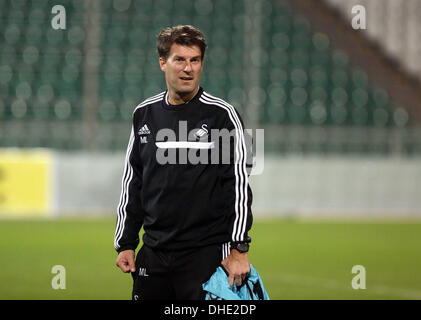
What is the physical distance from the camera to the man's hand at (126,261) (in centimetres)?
470

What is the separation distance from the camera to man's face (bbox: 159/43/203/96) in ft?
14.5

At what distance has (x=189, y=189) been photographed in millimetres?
4387

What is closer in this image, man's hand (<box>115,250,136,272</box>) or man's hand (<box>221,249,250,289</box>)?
man's hand (<box>221,249,250,289</box>)

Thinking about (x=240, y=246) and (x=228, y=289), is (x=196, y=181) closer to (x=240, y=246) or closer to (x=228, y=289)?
(x=240, y=246)

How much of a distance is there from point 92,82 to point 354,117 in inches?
302

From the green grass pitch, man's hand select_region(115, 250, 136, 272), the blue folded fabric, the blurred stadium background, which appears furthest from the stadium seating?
the blue folded fabric

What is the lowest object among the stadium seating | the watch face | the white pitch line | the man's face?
the white pitch line

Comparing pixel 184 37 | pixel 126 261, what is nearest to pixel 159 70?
pixel 126 261

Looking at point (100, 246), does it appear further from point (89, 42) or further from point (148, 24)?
point (148, 24)

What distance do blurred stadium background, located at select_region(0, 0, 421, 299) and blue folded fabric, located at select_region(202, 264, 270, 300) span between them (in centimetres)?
644

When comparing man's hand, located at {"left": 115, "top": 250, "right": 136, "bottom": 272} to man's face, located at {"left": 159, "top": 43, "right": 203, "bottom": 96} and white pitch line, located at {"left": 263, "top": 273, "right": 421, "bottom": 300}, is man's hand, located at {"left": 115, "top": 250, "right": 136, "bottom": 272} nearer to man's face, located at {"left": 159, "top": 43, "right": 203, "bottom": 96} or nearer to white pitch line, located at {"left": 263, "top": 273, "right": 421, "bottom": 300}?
man's face, located at {"left": 159, "top": 43, "right": 203, "bottom": 96}

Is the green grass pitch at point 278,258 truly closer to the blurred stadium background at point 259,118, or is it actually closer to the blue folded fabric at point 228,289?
the blurred stadium background at point 259,118
